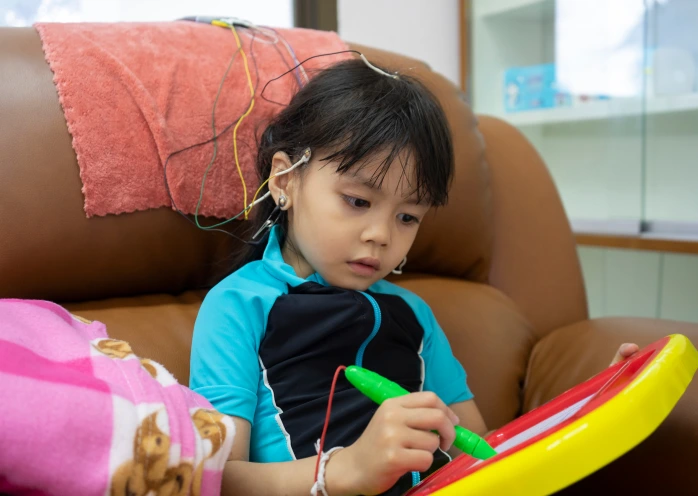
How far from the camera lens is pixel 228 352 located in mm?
805

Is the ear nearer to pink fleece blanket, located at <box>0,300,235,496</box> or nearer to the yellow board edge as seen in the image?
pink fleece blanket, located at <box>0,300,235,496</box>

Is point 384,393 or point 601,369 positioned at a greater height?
point 384,393

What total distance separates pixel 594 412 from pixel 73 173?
2.31ft

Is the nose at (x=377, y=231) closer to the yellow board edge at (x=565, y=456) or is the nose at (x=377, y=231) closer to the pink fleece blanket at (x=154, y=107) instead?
the pink fleece blanket at (x=154, y=107)

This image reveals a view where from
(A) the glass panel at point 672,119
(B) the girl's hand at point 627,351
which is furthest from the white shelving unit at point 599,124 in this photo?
(B) the girl's hand at point 627,351

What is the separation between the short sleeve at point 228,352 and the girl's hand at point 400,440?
0.19 metres

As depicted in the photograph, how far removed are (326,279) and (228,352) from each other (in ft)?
0.58

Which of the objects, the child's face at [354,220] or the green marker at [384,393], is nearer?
the green marker at [384,393]

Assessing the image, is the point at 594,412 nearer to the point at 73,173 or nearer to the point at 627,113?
the point at 73,173

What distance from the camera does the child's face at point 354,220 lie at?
2.77 ft

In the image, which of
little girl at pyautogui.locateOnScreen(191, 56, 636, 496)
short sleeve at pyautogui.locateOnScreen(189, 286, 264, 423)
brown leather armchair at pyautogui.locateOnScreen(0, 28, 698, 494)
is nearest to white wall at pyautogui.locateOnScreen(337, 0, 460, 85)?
brown leather armchair at pyautogui.locateOnScreen(0, 28, 698, 494)

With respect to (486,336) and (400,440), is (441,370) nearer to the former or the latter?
(486,336)

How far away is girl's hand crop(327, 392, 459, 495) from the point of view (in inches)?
24.2

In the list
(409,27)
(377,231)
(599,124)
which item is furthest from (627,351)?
(409,27)
